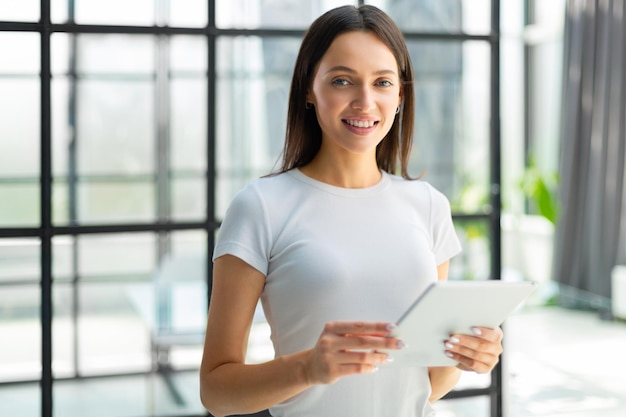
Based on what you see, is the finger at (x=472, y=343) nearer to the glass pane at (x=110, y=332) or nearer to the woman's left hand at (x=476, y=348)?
the woman's left hand at (x=476, y=348)

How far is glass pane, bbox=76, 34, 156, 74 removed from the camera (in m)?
2.64

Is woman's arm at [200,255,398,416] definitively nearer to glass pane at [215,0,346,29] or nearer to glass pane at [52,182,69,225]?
glass pane at [52,182,69,225]

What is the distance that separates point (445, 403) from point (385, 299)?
4.87 feet

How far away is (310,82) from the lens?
1565 mm

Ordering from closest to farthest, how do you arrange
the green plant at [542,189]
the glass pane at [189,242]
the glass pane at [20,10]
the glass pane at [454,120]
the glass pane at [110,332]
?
the glass pane at [20,10]
the glass pane at [189,242]
the glass pane at [110,332]
the glass pane at [454,120]
the green plant at [542,189]

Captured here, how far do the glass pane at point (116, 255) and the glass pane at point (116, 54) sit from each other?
0.54 meters

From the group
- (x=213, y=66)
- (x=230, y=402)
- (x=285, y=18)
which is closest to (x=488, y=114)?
(x=285, y=18)

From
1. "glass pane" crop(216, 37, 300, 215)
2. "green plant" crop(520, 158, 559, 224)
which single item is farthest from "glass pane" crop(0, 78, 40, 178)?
"green plant" crop(520, 158, 559, 224)

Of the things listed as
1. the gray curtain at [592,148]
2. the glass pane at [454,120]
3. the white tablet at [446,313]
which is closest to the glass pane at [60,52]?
the glass pane at [454,120]

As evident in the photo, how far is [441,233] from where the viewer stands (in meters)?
1.63

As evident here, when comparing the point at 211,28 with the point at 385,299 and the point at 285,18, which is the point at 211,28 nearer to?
the point at 285,18

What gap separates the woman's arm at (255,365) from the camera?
128 cm

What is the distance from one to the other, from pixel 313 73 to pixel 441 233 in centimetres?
37

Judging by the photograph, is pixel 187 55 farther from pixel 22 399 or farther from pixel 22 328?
pixel 22 399
